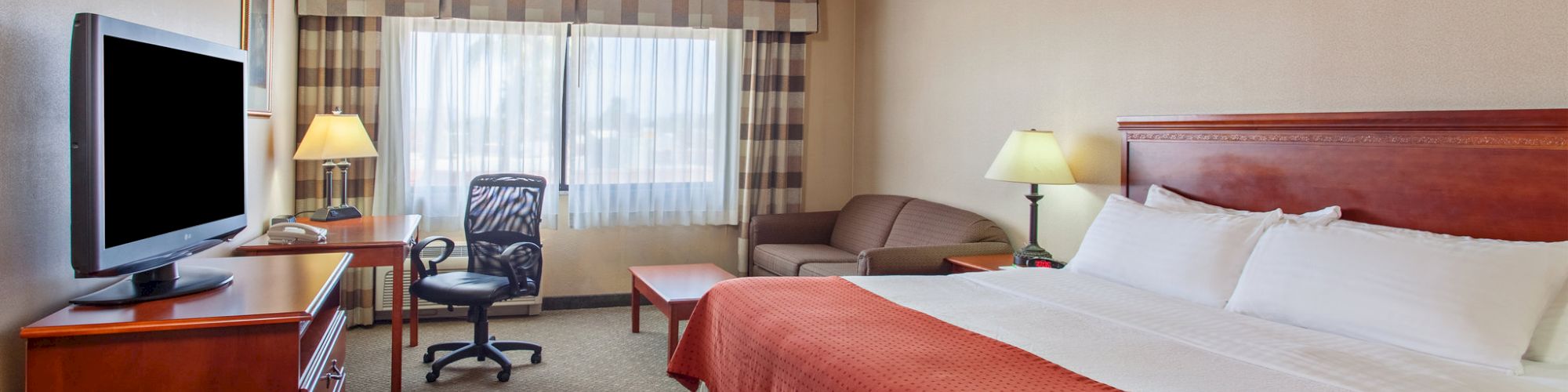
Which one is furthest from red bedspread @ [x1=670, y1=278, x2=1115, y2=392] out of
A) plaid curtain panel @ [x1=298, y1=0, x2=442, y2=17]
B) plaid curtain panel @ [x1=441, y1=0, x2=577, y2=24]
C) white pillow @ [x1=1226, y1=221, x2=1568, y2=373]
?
plaid curtain panel @ [x1=298, y1=0, x2=442, y2=17]

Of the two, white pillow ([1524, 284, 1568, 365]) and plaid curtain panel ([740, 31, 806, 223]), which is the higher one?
plaid curtain panel ([740, 31, 806, 223])

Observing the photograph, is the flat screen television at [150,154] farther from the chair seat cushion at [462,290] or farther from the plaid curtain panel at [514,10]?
the plaid curtain panel at [514,10]

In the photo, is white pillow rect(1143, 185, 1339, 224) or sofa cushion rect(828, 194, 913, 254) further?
sofa cushion rect(828, 194, 913, 254)

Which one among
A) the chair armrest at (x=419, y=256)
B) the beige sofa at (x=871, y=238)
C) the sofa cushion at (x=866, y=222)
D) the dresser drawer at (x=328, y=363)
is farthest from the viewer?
the sofa cushion at (x=866, y=222)

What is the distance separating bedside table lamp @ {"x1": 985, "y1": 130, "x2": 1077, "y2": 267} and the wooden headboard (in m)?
0.47

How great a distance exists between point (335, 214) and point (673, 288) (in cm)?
151

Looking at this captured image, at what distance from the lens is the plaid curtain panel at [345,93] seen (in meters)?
5.02

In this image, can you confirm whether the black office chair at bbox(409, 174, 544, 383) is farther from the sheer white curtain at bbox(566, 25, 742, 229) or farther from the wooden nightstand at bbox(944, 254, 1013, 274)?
the wooden nightstand at bbox(944, 254, 1013, 274)

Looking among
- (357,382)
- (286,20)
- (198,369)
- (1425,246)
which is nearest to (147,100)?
(198,369)

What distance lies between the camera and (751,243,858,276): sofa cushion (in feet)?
17.0

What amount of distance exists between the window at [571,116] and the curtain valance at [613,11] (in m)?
0.08

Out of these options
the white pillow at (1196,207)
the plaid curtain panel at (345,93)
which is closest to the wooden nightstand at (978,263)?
the white pillow at (1196,207)

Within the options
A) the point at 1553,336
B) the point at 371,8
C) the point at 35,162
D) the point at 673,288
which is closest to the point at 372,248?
the point at 673,288

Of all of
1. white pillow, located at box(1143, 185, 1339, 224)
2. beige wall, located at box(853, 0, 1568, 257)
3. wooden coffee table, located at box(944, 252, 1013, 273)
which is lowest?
wooden coffee table, located at box(944, 252, 1013, 273)
